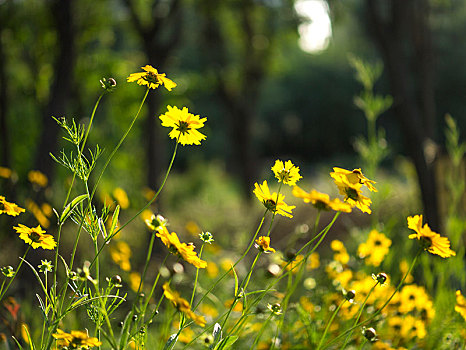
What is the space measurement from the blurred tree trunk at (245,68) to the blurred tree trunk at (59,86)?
4.37 m

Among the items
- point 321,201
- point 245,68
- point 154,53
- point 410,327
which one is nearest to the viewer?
point 321,201

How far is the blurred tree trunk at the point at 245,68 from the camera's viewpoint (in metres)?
7.63

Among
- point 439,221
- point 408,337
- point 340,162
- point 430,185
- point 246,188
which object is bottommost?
point 340,162

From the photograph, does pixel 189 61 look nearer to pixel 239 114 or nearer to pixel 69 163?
pixel 239 114

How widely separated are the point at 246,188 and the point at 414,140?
5474 mm

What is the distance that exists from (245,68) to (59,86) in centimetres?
470

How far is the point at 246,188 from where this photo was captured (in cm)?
830

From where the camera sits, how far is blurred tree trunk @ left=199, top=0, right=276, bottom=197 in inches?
301

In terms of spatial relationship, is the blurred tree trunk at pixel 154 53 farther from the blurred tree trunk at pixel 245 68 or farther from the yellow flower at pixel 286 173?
the yellow flower at pixel 286 173

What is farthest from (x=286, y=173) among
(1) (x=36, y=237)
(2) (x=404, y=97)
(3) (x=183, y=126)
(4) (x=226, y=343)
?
(2) (x=404, y=97)

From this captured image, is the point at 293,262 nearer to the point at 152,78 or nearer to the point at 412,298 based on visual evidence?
the point at 412,298

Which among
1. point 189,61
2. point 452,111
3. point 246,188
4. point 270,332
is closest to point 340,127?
point 452,111

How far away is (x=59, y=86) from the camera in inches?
127

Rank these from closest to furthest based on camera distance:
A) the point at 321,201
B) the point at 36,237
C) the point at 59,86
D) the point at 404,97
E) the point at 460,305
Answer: the point at 321,201, the point at 36,237, the point at 460,305, the point at 404,97, the point at 59,86
